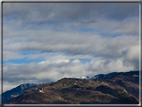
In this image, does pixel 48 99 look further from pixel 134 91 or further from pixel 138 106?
pixel 138 106

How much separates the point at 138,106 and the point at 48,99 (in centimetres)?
13570

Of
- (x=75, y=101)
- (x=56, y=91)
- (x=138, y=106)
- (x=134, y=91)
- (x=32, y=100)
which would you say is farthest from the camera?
(x=134, y=91)

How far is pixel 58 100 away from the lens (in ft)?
516

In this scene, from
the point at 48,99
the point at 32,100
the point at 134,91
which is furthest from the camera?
the point at 134,91

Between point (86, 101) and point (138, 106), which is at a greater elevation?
point (138, 106)

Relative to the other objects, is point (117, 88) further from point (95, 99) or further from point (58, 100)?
point (58, 100)

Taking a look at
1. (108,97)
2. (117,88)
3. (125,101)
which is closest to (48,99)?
(108,97)

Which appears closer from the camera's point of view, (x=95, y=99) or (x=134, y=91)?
(x=95, y=99)

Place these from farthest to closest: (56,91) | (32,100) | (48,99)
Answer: (56,91) → (48,99) → (32,100)

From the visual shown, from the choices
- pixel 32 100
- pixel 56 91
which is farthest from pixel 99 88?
pixel 32 100

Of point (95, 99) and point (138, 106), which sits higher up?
point (138, 106)

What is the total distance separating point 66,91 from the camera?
182m

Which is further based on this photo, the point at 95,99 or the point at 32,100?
the point at 95,99

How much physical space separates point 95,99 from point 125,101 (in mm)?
23253
